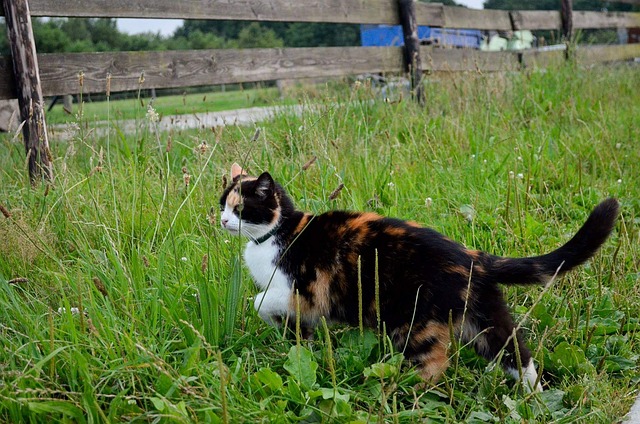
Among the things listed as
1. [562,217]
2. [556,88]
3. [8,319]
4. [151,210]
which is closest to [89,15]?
[151,210]

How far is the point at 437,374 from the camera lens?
7.86 ft

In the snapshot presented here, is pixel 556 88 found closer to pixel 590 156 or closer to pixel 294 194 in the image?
pixel 590 156

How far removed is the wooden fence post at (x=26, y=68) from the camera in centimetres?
473

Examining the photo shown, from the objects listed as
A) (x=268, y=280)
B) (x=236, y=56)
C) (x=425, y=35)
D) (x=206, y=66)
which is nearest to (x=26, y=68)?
(x=206, y=66)

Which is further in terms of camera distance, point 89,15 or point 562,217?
point 89,15

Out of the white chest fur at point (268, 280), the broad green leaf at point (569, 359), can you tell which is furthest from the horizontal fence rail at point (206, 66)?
the broad green leaf at point (569, 359)

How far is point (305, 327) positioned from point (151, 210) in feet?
4.82

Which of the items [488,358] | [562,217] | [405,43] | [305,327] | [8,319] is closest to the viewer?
[8,319]

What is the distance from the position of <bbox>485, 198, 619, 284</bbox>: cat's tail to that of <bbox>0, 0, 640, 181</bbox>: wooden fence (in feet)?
10.3

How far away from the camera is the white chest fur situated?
2.65 m

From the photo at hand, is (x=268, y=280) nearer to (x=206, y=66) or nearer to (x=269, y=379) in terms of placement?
(x=269, y=379)

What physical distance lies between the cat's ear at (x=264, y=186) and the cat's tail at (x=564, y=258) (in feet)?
3.43

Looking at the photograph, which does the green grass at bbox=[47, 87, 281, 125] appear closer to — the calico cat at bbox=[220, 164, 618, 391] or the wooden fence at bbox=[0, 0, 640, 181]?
the wooden fence at bbox=[0, 0, 640, 181]

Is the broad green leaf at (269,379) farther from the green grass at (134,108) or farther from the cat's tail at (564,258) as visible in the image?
the green grass at (134,108)
